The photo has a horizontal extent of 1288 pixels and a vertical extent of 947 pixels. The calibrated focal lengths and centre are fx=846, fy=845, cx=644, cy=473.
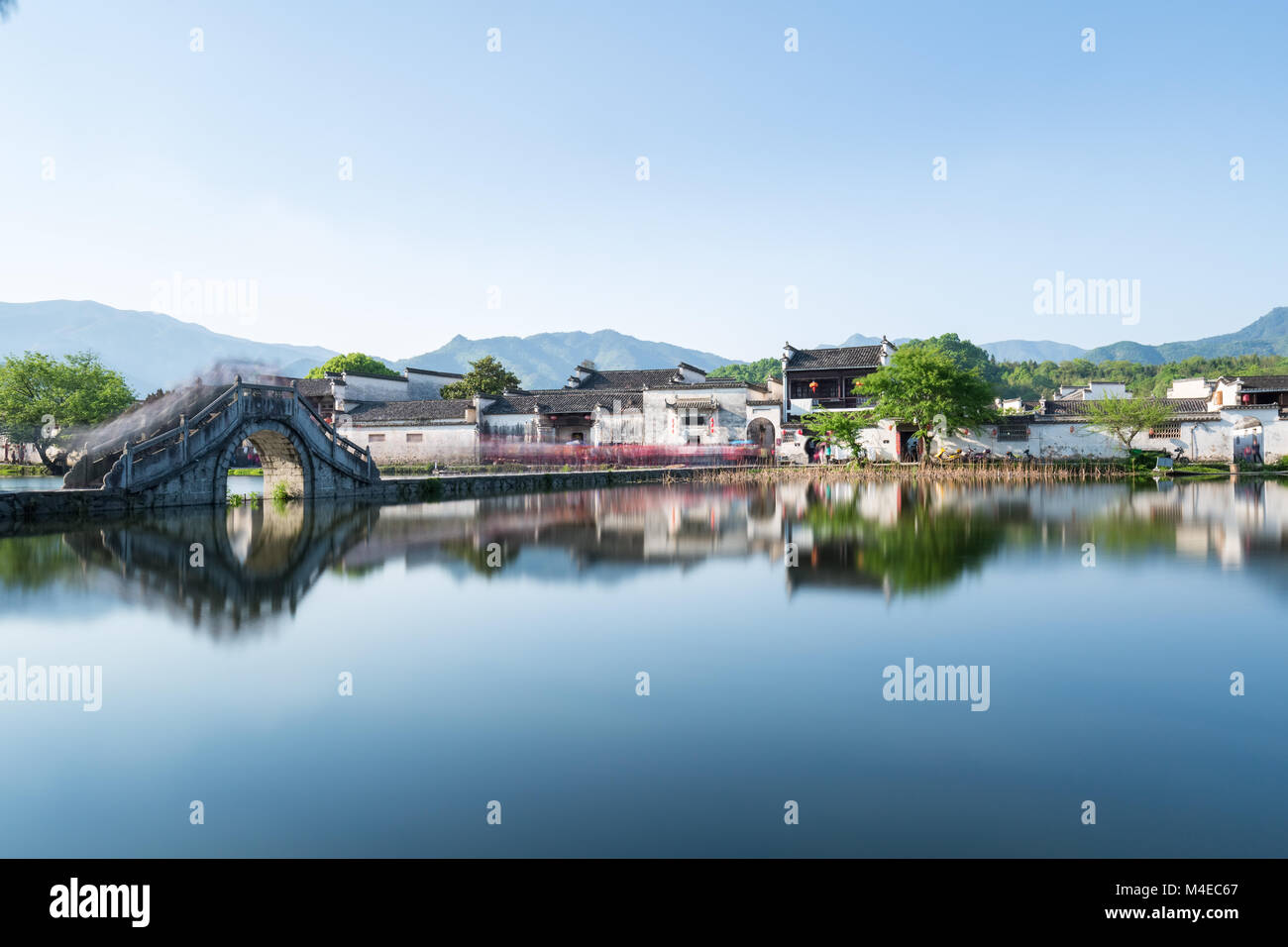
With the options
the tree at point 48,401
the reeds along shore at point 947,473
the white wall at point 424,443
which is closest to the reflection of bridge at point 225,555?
the white wall at point 424,443

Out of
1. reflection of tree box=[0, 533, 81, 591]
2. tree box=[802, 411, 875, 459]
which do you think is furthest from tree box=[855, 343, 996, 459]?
reflection of tree box=[0, 533, 81, 591]

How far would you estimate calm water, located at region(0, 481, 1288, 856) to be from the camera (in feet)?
13.2

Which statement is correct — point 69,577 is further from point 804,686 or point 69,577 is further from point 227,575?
point 804,686

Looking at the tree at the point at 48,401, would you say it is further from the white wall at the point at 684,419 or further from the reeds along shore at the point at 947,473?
the reeds along shore at the point at 947,473

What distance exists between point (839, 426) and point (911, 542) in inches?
1054

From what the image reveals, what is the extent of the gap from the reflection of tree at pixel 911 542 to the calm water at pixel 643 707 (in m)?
0.13

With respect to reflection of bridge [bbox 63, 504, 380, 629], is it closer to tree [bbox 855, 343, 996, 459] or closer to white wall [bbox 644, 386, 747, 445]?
white wall [bbox 644, 386, 747, 445]

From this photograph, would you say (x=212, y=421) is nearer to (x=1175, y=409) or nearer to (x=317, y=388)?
(x=317, y=388)

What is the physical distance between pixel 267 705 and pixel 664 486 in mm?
27963

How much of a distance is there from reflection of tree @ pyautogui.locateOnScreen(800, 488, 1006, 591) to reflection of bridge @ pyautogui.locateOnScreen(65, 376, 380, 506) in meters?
13.6

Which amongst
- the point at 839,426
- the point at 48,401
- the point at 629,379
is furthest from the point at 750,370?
the point at 48,401

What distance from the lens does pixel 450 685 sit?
251 inches

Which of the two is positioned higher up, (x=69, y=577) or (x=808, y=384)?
(x=808, y=384)
